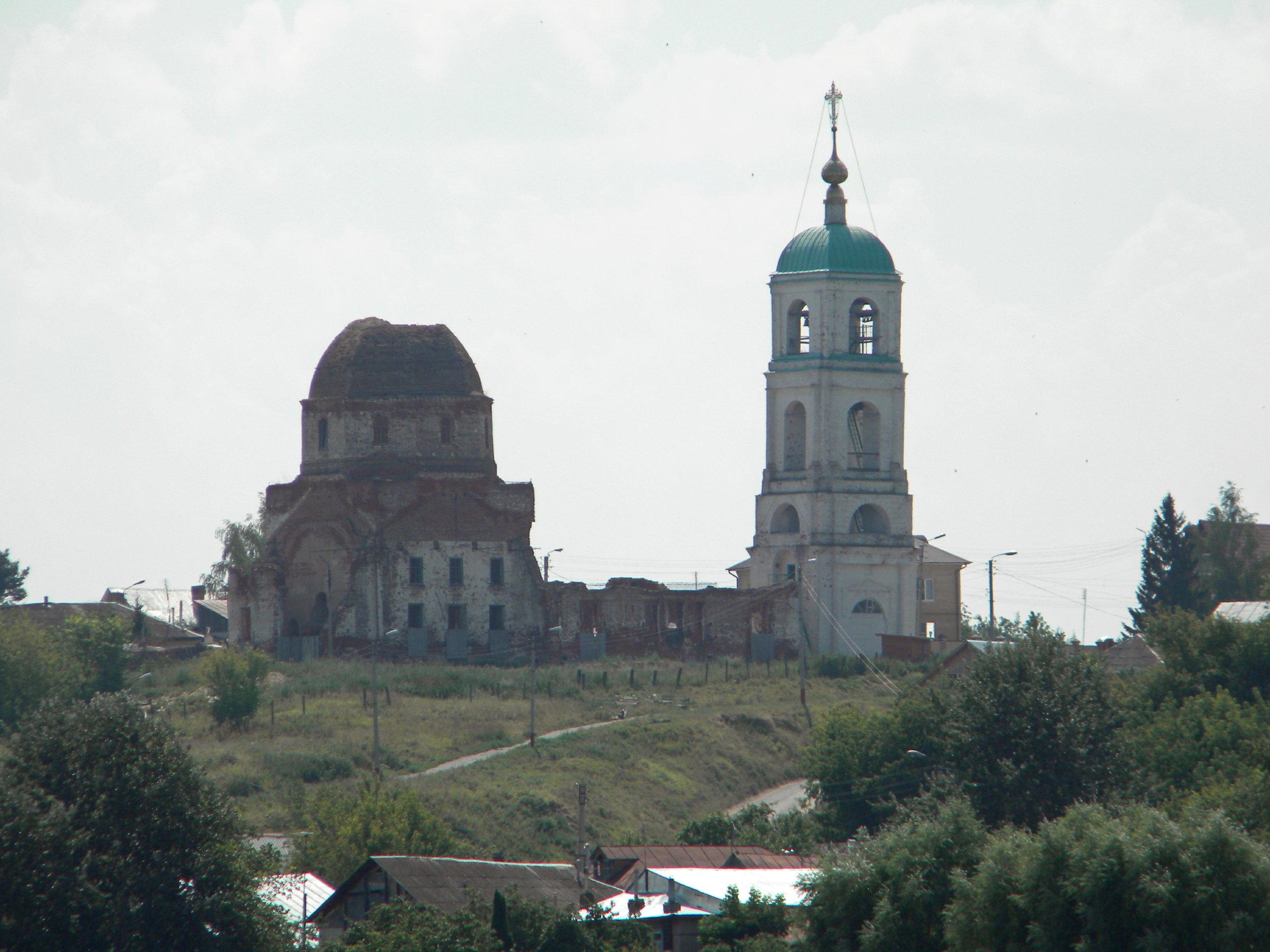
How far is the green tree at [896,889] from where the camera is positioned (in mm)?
27656

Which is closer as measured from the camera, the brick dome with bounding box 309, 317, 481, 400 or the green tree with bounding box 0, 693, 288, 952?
the green tree with bounding box 0, 693, 288, 952

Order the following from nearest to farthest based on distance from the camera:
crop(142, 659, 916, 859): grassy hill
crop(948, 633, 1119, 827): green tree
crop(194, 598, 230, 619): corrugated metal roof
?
crop(948, 633, 1119, 827): green tree → crop(142, 659, 916, 859): grassy hill → crop(194, 598, 230, 619): corrugated metal roof

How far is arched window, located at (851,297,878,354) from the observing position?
2500 inches

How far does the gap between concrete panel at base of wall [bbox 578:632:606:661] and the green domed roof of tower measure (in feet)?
39.1

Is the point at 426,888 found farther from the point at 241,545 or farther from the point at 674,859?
the point at 241,545

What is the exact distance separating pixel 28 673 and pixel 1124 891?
3719cm

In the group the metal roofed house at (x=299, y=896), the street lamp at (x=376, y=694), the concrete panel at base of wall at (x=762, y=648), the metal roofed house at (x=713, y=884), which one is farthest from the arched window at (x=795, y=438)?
the metal roofed house at (x=299, y=896)

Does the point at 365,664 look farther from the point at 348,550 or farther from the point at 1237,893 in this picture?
the point at 1237,893

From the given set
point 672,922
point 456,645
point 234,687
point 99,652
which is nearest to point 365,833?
point 672,922

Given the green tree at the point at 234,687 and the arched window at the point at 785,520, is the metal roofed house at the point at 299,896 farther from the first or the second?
the arched window at the point at 785,520

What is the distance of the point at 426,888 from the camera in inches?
1265

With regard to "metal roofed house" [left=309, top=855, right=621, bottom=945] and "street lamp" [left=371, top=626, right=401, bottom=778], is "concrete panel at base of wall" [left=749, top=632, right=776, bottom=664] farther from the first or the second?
"metal roofed house" [left=309, top=855, right=621, bottom=945]

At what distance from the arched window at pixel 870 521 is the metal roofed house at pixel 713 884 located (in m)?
28.2

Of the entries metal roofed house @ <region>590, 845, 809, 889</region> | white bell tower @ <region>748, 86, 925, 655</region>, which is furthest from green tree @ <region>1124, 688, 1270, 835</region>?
white bell tower @ <region>748, 86, 925, 655</region>
